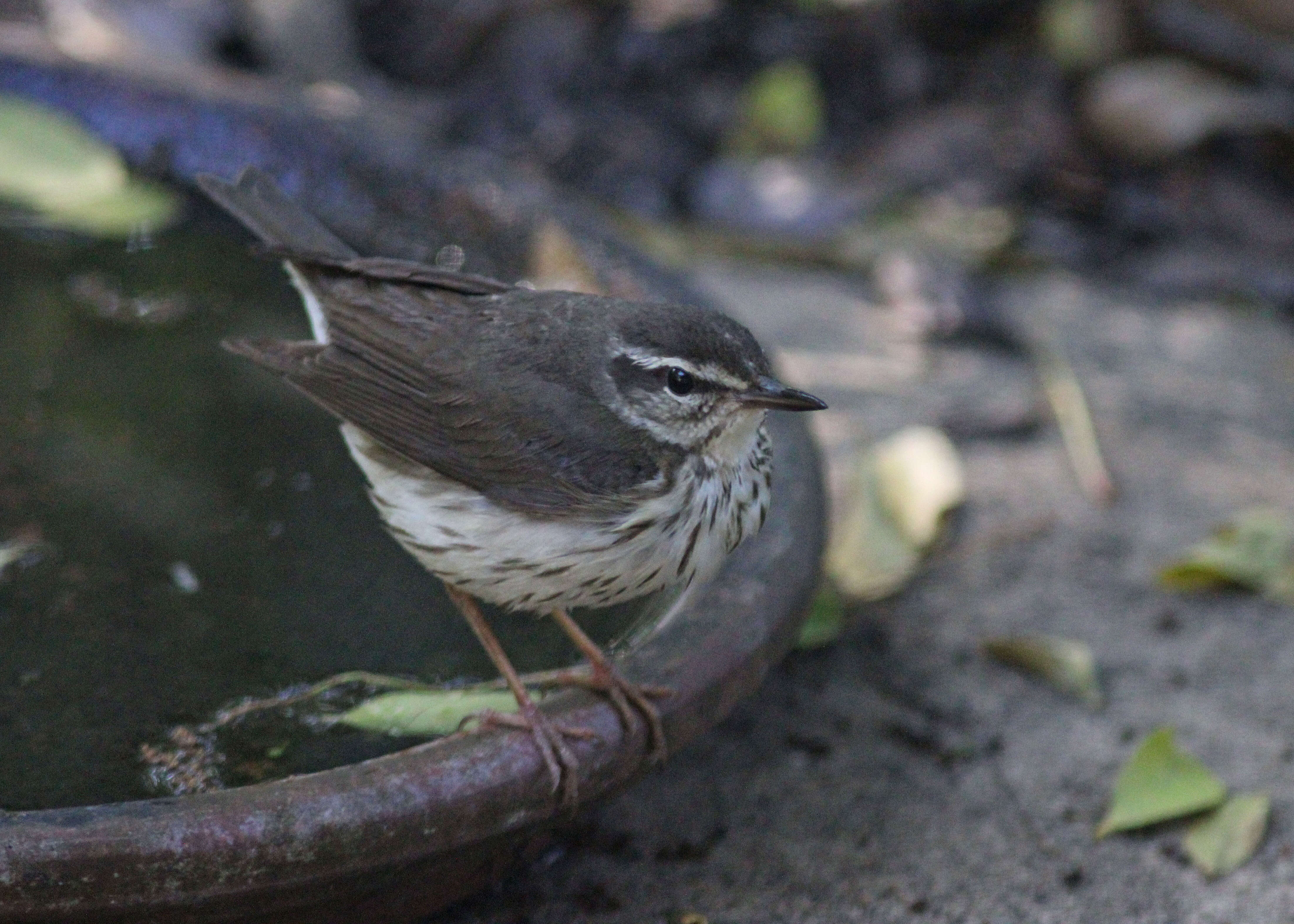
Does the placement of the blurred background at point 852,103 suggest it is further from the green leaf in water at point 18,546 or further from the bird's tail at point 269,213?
the green leaf in water at point 18,546

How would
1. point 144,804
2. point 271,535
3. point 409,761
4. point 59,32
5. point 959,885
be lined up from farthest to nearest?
1. point 59,32
2. point 271,535
3. point 959,885
4. point 409,761
5. point 144,804

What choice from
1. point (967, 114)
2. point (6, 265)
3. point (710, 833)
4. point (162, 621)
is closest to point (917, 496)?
point (710, 833)

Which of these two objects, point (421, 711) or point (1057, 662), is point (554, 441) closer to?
point (421, 711)

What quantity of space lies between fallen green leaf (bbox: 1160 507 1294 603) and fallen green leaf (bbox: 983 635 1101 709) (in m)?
0.52

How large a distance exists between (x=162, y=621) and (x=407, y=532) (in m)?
0.75

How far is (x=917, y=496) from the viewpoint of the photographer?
4.71 meters

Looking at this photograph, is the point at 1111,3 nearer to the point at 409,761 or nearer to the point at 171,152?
the point at 171,152

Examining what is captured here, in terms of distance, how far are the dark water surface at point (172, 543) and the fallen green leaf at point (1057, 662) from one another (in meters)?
1.24

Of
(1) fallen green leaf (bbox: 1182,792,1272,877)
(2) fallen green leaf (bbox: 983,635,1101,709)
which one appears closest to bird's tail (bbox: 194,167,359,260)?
(2) fallen green leaf (bbox: 983,635,1101,709)

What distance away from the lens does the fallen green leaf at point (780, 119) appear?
25.4 feet

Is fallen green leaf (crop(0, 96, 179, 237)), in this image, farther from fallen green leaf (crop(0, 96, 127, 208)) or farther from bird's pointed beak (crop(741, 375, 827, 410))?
bird's pointed beak (crop(741, 375, 827, 410))

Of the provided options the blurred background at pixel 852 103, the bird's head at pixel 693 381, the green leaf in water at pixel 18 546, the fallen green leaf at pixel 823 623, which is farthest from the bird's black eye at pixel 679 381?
the blurred background at pixel 852 103

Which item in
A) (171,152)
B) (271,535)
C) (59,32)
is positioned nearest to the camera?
(271,535)

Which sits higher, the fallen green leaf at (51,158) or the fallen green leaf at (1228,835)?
the fallen green leaf at (51,158)
